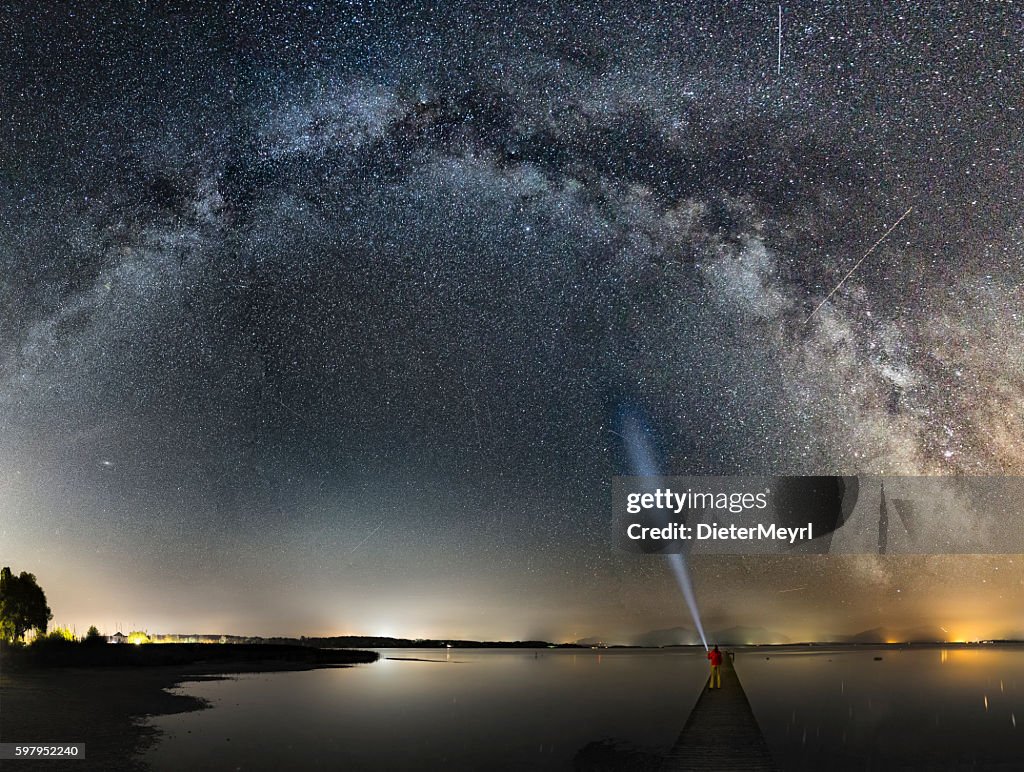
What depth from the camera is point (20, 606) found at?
251 ft

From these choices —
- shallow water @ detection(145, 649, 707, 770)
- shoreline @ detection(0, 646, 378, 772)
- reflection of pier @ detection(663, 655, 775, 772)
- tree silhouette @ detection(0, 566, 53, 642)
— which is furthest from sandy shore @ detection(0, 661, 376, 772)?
tree silhouette @ detection(0, 566, 53, 642)

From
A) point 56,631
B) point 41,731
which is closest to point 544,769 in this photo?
point 41,731

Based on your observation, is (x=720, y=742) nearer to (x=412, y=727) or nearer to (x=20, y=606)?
(x=412, y=727)

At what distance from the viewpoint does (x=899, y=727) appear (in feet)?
122

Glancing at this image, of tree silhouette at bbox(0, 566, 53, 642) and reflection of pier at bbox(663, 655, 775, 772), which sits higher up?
tree silhouette at bbox(0, 566, 53, 642)

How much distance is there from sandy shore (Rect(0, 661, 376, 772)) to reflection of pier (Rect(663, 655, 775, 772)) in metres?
13.4

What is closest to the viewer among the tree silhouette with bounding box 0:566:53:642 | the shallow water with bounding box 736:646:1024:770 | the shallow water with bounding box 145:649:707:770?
the shallow water with bounding box 145:649:707:770

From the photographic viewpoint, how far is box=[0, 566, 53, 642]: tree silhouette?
2943 inches

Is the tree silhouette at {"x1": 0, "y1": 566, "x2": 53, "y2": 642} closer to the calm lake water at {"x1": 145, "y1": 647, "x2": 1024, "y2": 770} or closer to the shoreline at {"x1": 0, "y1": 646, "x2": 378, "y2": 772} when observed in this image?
the shoreline at {"x1": 0, "y1": 646, "x2": 378, "y2": 772}

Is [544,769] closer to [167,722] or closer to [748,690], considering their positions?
[167,722]

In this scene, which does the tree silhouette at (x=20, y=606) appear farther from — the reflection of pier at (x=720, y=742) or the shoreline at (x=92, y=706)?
the reflection of pier at (x=720, y=742)

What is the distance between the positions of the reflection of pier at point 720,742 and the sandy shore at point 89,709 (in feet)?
44.0

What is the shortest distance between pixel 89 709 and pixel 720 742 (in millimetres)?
22758

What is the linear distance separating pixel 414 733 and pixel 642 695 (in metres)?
23.1
